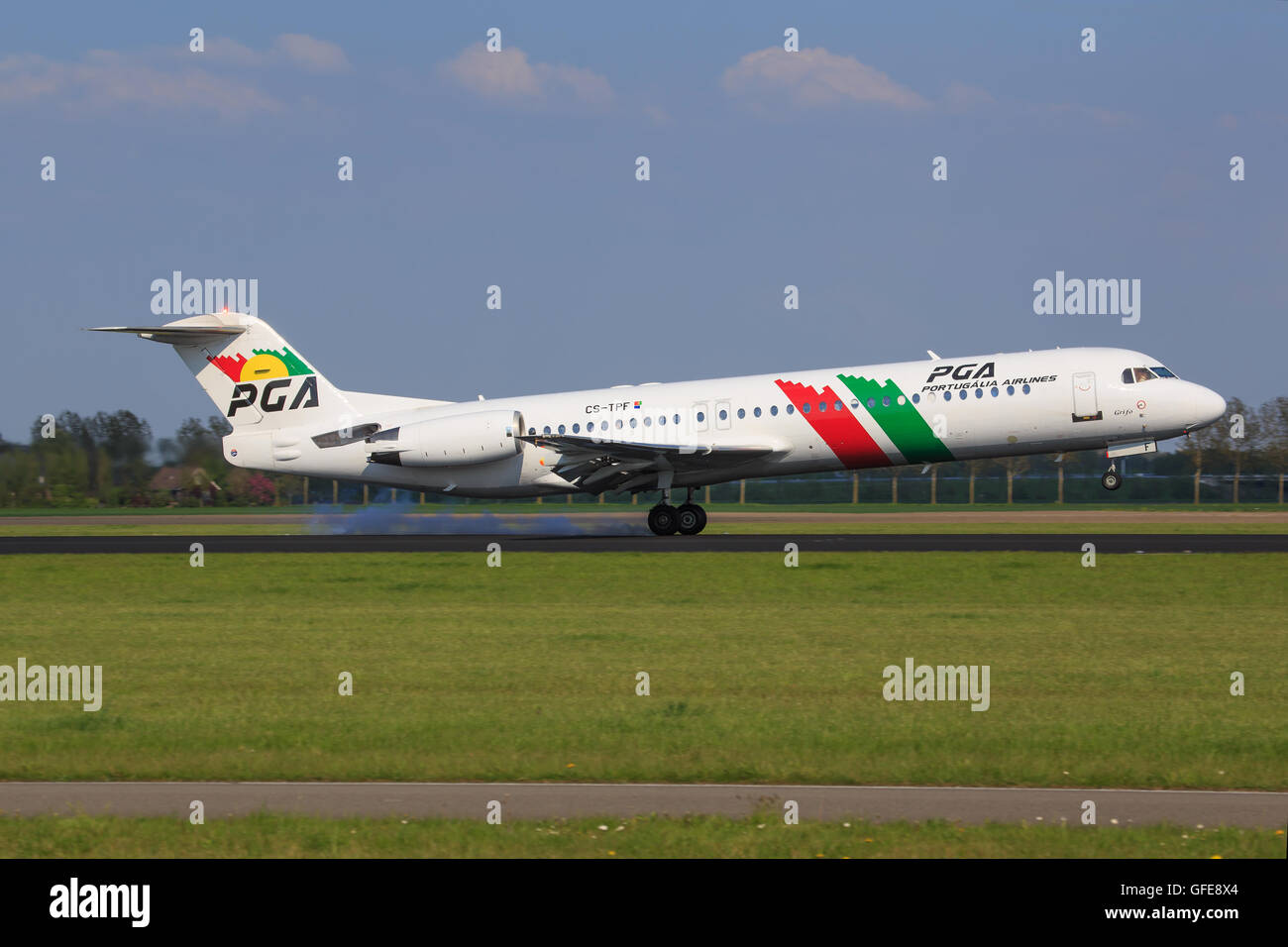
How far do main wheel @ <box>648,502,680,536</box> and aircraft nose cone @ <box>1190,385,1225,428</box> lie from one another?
13.1 m

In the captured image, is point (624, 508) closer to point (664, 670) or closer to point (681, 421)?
point (681, 421)

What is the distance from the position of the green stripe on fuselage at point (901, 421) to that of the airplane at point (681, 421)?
3 centimetres

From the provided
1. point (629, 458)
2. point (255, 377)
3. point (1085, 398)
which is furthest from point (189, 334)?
point (1085, 398)

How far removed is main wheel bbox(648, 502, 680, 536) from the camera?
36.1 meters

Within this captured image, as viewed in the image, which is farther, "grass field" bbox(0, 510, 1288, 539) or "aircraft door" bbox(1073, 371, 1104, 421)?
"grass field" bbox(0, 510, 1288, 539)

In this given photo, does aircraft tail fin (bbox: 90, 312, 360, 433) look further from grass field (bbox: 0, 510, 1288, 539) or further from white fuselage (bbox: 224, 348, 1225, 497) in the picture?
grass field (bbox: 0, 510, 1288, 539)

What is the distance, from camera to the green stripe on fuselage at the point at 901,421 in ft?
109

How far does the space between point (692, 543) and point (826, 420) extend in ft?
14.9

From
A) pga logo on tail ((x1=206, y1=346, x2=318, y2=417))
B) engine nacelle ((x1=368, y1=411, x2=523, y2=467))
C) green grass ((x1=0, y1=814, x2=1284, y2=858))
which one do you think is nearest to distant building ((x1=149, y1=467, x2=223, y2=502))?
pga logo on tail ((x1=206, y1=346, x2=318, y2=417))

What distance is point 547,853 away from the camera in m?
8.63

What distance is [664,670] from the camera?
16188 mm

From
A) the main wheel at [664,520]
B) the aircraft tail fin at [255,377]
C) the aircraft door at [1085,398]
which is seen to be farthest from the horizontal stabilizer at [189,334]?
the aircraft door at [1085,398]
